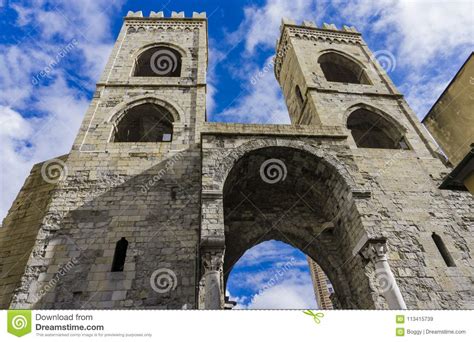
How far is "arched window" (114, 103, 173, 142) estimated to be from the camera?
36.2 ft

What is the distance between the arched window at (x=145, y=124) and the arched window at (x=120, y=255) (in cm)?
453

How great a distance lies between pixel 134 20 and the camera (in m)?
15.8

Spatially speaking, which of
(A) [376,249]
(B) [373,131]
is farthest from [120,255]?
(B) [373,131]

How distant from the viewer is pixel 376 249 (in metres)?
6.67

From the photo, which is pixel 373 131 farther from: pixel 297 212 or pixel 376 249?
pixel 376 249

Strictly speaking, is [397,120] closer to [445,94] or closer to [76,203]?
[445,94]

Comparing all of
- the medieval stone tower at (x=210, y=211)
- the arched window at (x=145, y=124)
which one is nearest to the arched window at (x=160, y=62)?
the medieval stone tower at (x=210, y=211)

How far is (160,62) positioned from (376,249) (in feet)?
41.1

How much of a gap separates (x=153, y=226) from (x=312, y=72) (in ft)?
35.6

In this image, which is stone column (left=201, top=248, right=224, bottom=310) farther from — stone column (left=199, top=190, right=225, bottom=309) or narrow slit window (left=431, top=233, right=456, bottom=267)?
narrow slit window (left=431, top=233, right=456, bottom=267)

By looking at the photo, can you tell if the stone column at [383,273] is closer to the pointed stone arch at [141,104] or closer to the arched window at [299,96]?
the pointed stone arch at [141,104]

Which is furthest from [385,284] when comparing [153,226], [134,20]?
[134,20]

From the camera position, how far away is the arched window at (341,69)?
1559 centimetres

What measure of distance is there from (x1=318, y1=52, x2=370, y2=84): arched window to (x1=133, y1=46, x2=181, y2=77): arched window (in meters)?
7.70
